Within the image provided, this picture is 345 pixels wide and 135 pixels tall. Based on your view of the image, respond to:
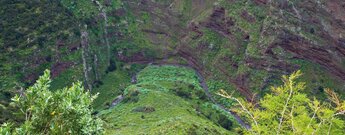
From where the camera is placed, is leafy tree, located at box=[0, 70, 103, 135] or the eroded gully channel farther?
the eroded gully channel

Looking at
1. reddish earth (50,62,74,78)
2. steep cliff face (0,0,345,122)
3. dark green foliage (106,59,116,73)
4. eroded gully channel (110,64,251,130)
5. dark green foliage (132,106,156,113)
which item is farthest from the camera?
dark green foliage (106,59,116,73)

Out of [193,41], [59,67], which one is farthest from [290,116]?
[193,41]

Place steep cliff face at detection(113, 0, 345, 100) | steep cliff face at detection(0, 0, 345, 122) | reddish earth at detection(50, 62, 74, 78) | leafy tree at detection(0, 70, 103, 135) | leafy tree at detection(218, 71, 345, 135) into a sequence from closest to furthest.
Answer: leafy tree at detection(0, 70, 103, 135), leafy tree at detection(218, 71, 345, 135), steep cliff face at detection(0, 0, 345, 122), reddish earth at detection(50, 62, 74, 78), steep cliff face at detection(113, 0, 345, 100)

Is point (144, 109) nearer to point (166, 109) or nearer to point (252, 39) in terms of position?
point (166, 109)

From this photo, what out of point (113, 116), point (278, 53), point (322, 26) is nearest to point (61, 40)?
point (113, 116)

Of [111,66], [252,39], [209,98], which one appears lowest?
[209,98]

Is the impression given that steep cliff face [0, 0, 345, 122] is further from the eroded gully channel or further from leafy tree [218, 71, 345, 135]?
leafy tree [218, 71, 345, 135]

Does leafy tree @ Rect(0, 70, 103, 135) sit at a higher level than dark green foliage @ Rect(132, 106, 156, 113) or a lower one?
higher

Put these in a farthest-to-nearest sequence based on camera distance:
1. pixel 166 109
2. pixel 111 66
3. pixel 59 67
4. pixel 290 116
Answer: pixel 111 66, pixel 59 67, pixel 166 109, pixel 290 116

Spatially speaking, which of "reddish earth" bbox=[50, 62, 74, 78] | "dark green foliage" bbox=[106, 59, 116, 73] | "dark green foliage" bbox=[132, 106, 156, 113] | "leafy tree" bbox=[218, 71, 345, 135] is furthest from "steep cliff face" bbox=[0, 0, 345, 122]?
"leafy tree" bbox=[218, 71, 345, 135]

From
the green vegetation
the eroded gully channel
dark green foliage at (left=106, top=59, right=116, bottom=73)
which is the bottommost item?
the eroded gully channel
